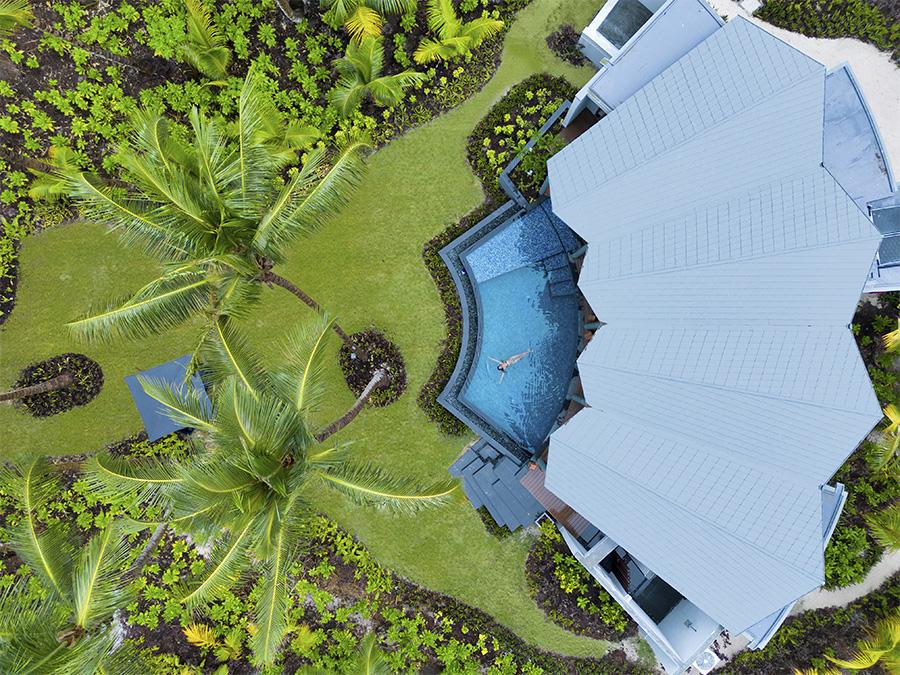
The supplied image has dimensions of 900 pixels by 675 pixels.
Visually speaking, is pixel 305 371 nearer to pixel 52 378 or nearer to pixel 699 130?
pixel 52 378

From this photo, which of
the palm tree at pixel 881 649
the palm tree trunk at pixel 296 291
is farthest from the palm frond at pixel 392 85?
the palm tree at pixel 881 649

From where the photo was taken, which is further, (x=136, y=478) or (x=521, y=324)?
(x=521, y=324)

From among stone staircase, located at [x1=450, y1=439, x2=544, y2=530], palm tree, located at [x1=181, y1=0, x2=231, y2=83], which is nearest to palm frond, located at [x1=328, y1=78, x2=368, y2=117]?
palm tree, located at [x1=181, y1=0, x2=231, y2=83]

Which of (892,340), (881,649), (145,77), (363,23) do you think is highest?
(892,340)

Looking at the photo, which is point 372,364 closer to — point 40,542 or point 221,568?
point 221,568

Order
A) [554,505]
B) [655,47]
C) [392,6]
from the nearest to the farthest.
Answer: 1. [655,47]
2. [392,6]
3. [554,505]

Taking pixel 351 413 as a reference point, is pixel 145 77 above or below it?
above

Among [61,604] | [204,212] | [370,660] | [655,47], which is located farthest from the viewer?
[370,660]

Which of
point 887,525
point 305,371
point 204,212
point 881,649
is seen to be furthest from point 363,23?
point 881,649
